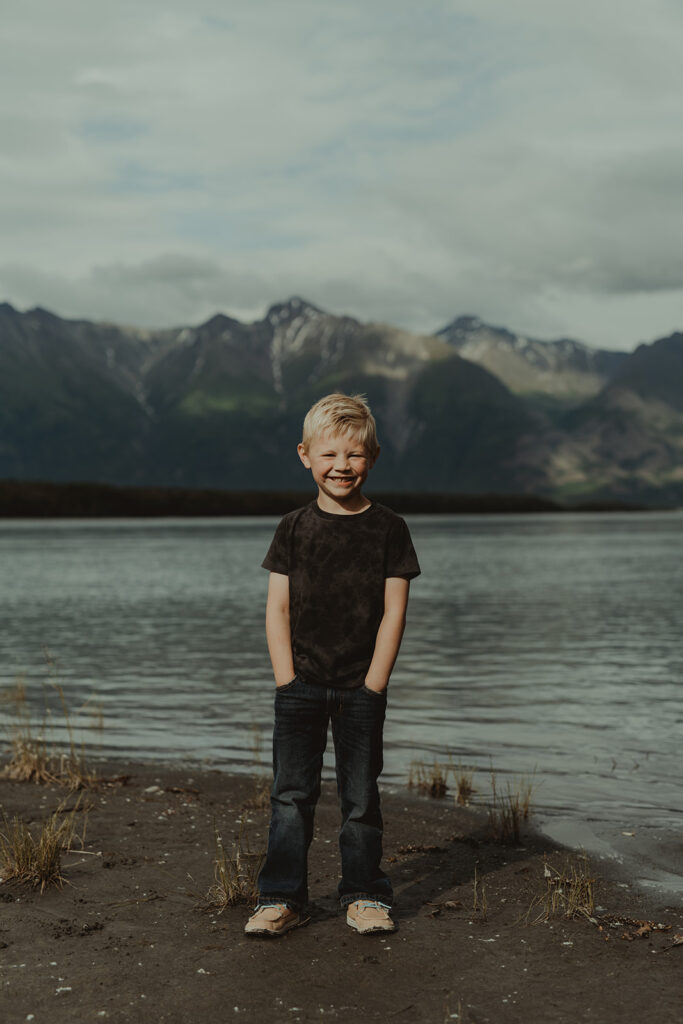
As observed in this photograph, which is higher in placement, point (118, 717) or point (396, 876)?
point (396, 876)

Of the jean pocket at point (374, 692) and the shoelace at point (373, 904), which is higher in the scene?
the jean pocket at point (374, 692)

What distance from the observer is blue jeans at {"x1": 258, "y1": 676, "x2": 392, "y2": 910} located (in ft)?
20.8

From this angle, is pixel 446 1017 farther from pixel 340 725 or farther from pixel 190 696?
pixel 190 696

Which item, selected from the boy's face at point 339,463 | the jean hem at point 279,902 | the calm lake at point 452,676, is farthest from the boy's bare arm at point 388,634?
the calm lake at point 452,676

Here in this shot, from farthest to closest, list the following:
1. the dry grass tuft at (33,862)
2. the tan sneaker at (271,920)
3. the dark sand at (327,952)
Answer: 1. the dry grass tuft at (33,862)
2. the tan sneaker at (271,920)
3. the dark sand at (327,952)

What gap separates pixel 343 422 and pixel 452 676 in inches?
689

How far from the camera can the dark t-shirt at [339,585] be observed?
635 cm

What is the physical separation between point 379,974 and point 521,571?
60.9 m

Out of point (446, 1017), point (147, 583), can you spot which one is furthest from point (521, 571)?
point (446, 1017)

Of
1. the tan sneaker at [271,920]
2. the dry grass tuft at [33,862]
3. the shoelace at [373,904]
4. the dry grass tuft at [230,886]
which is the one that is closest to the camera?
the tan sneaker at [271,920]

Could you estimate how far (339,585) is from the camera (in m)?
6.36

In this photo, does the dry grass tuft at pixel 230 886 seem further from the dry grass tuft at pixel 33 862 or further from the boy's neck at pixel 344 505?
the boy's neck at pixel 344 505

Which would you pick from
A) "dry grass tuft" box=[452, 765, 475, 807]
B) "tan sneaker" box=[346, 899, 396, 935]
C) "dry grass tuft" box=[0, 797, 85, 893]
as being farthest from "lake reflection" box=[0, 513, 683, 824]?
"dry grass tuft" box=[0, 797, 85, 893]

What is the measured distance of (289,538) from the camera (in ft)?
21.1
